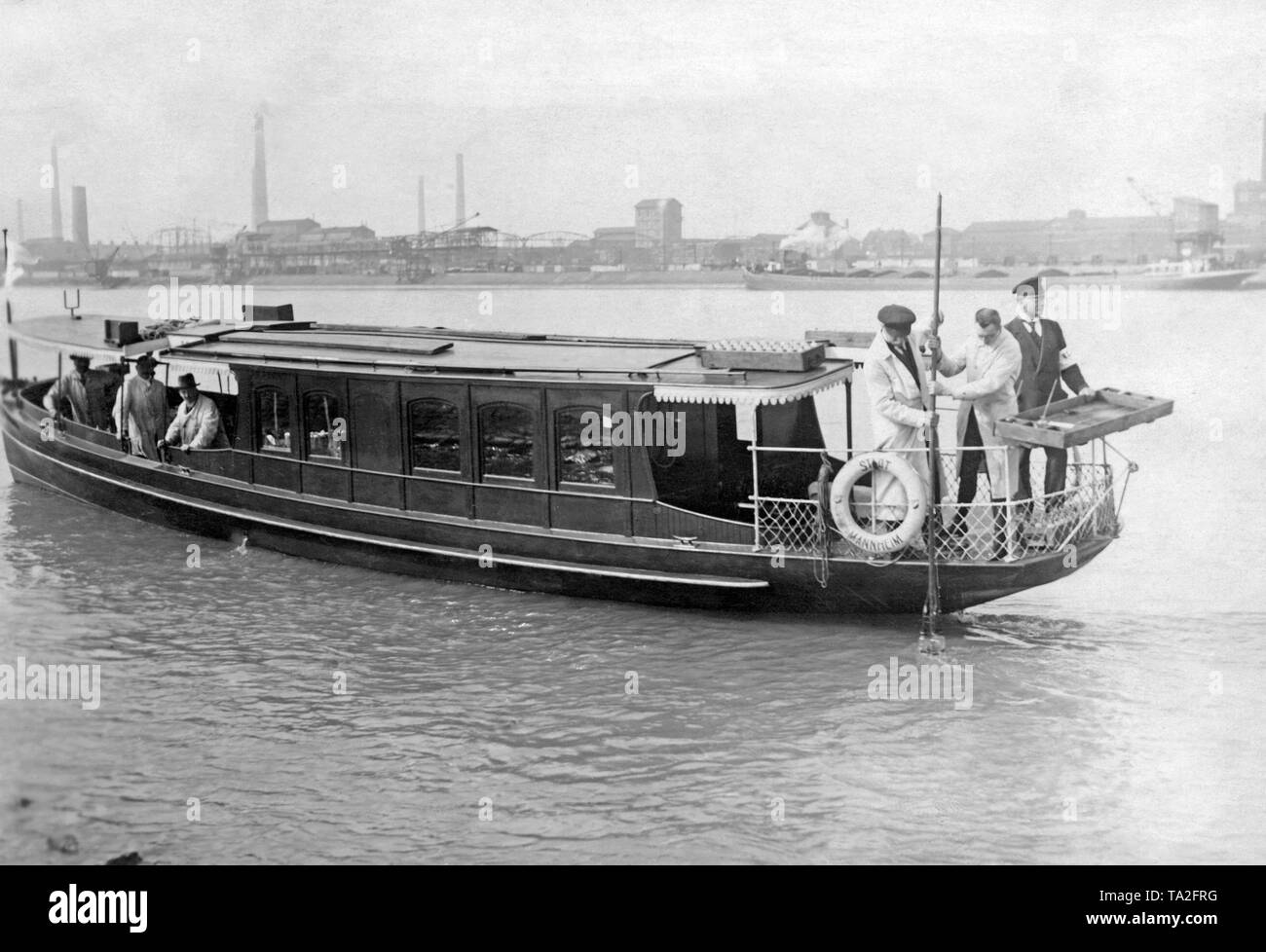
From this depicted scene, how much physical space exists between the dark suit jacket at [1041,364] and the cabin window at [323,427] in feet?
21.8

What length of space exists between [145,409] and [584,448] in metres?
6.11

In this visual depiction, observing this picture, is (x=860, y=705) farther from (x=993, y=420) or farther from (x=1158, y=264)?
(x=1158, y=264)

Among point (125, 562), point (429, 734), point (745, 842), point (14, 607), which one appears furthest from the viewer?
point (125, 562)

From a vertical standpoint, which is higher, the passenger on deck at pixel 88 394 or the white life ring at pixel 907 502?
the passenger on deck at pixel 88 394

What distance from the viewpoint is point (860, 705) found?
31.8ft

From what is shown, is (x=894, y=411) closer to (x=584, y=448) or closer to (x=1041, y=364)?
(x=1041, y=364)

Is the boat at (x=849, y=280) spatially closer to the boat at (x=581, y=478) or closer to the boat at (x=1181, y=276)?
the boat at (x=1181, y=276)

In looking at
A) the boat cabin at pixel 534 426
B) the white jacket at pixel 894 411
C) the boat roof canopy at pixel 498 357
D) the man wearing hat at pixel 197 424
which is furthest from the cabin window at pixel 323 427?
the white jacket at pixel 894 411

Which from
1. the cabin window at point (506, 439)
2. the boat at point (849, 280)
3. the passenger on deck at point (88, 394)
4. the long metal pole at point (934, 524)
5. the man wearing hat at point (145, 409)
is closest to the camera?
the long metal pole at point (934, 524)

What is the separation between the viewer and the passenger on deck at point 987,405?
34.3 ft

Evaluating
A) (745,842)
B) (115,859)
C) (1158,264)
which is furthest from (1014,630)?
(1158,264)

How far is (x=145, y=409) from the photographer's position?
15227mm

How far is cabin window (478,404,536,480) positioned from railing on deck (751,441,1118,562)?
222 cm

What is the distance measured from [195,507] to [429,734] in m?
6.48
